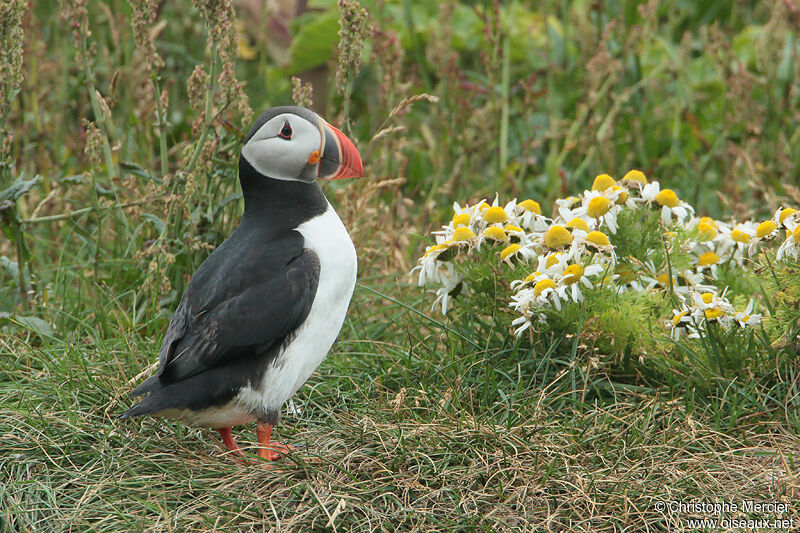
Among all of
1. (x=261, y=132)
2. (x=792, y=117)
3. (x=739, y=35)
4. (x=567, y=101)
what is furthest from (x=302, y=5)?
(x=261, y=132)

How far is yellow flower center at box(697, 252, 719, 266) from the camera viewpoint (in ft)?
11.7

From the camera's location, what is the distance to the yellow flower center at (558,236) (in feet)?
10.6

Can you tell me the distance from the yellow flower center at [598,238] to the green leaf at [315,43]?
129 inches

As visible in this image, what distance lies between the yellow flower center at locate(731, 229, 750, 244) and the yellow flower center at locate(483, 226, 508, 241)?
90 cm

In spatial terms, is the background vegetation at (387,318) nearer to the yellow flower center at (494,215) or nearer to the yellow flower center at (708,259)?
the yellow flower center at (494,215)

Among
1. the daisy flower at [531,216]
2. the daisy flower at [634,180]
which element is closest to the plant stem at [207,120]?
the daisy flower at [531,216]

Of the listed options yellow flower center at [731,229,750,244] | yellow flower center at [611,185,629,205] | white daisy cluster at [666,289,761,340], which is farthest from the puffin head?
yellow flower center at [731,229,750,244]

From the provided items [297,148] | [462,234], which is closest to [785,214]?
[462,234]

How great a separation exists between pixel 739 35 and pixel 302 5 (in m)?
3.16

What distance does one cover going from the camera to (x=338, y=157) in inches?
119

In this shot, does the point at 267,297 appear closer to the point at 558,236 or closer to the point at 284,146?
the point at 284,146

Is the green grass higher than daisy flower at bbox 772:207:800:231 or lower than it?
lower

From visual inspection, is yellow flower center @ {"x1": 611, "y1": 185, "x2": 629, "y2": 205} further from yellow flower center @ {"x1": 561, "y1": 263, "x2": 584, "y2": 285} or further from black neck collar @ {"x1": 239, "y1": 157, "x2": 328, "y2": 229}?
black neck collar @ {"x1": 239, "y1": 157, "x2": 328, "y2": 229}

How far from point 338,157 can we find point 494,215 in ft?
2.11
